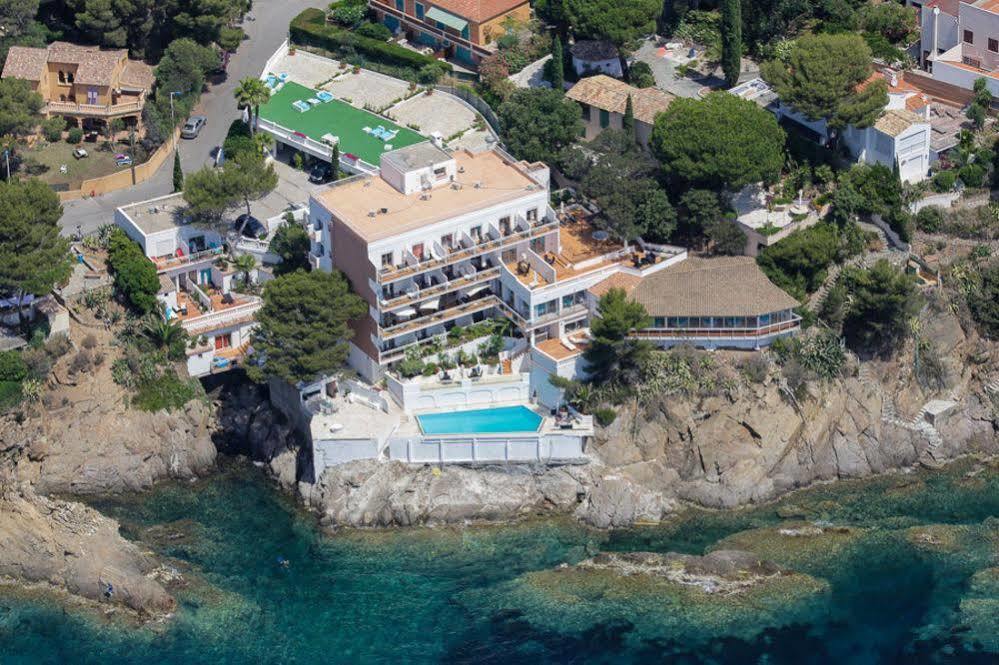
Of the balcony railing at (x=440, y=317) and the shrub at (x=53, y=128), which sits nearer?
the balcony railing at (x=440, y=317)

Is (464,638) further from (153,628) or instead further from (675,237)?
(675,237)

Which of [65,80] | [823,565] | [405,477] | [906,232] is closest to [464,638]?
[405,477]

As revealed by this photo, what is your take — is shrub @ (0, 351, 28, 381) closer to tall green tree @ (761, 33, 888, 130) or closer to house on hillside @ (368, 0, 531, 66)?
house on hillside @ (368, 0, 531, 66)

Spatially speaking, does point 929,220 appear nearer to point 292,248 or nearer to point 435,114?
point 435,114

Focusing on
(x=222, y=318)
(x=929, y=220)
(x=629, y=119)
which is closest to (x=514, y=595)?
(x=222, y=318)

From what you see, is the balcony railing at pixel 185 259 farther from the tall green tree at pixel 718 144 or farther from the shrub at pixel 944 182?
the shrub at pixel 944 182

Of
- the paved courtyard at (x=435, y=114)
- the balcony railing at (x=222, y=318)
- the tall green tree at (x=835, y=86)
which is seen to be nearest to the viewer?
the balcony railing at (x=222, y=318)

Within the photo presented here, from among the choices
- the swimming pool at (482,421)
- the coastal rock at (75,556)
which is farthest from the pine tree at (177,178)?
the coastal rock at (75,556)
